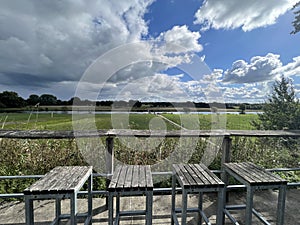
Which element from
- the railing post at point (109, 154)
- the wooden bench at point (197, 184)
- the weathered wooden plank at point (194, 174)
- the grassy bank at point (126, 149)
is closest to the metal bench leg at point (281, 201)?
the wooden bench at point (197, 184)

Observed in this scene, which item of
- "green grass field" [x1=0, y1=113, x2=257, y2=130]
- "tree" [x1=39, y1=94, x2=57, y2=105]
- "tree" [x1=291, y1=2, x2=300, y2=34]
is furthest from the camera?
"tree" [x1=39, y1=94, x2=57, y2=105]

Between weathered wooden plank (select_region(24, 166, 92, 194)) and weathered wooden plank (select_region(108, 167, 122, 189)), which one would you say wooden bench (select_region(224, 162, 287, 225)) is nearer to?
weathered wooden plank (select_region(108, 167, 122, 189))

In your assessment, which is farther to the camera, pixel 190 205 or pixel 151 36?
pixel 151 36

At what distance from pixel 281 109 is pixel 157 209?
4644mm

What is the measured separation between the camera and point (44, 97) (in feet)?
15.7

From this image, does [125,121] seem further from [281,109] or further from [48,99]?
[281,109]

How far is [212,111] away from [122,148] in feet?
6.15

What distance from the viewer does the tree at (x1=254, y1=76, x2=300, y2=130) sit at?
441 cm

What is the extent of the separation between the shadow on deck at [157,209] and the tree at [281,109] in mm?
2439

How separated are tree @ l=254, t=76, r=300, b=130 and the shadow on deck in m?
2.44

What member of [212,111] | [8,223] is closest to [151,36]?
[212,111]

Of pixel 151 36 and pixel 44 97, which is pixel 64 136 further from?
pixel 44 97

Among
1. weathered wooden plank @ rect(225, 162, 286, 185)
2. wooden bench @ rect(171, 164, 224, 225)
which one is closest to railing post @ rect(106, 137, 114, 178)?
wooden bench @ rect(171, 164, 224, 225)

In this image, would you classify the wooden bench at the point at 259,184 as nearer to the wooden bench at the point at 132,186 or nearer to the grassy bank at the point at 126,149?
the wooden bench at the point at 132,186
